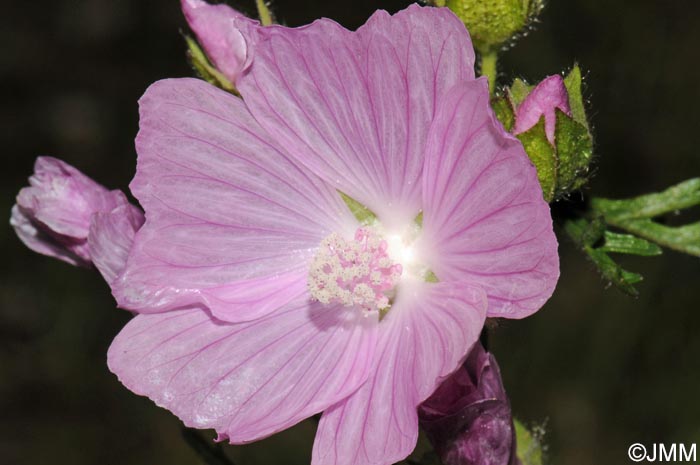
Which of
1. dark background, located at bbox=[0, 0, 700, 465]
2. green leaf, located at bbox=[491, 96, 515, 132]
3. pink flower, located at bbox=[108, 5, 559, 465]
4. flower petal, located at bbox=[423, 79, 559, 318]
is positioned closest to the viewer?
flower petal, located at bbox=[423, 79, 559, 318]

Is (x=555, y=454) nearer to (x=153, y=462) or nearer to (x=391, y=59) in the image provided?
(x=153, y=462)

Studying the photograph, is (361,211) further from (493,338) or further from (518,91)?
(493,338)

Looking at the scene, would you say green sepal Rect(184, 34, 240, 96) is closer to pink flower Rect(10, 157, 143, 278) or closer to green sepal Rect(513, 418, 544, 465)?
pink flower Rect(10, 157, 143, 278)

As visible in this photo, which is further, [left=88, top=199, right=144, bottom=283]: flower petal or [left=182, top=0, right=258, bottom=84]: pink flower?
[left=182, top=0, right=258, bottom=84]: pink flower

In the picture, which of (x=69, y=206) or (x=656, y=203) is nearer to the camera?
(x=69, y=206)

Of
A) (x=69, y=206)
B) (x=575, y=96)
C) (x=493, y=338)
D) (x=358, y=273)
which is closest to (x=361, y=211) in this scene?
(x=358, y=273)

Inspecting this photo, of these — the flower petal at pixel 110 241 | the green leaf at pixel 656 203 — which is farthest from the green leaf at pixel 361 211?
the green leaf at pixel 656 203

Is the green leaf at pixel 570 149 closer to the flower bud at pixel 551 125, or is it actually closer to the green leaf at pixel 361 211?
the flower bud at pixel 551 125

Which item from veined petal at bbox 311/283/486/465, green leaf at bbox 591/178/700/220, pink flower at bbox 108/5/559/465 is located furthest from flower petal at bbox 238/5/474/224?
green leaf at bbox 591/178/700/220
